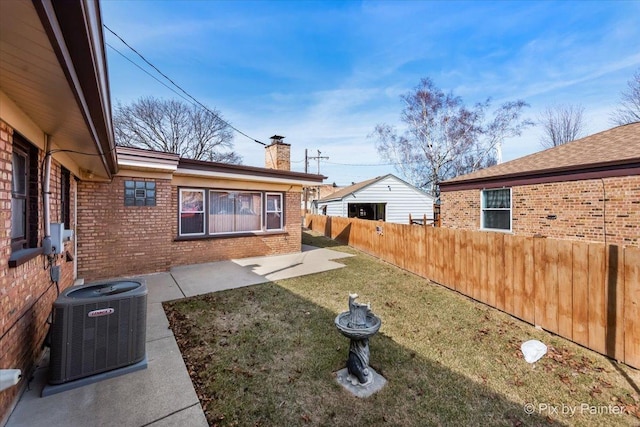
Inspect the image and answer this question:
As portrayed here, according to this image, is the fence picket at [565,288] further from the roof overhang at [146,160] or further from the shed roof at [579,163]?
the roof overhang at [146,160]

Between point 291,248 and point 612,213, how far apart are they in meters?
9.45

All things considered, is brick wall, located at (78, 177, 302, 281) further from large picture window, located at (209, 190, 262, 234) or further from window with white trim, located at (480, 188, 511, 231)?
window with white trim, located at (480, 188, 511, 231)

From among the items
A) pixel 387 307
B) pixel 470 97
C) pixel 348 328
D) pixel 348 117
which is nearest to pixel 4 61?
pixel 348 328

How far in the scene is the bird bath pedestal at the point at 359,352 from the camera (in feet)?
9.64

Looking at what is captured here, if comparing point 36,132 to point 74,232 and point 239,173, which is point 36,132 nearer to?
point 74,232

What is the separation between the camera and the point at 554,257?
14.4 ft

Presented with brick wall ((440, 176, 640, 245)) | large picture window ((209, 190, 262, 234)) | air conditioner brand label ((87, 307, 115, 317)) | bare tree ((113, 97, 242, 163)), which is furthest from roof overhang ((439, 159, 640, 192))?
bare tree ((113, 97, 242, 163))

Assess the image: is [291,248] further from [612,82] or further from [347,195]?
[612,82]

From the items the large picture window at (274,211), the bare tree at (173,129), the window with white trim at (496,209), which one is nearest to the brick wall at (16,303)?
the large picture window at (274,211)

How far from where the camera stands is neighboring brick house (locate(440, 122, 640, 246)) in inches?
272

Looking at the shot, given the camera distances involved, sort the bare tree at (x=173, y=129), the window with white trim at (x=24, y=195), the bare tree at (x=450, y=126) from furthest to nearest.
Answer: the bare tree at (x=450, y=126)
the bare tree at (x=173, y=129)
the window with white trim at (x=24, y=195)

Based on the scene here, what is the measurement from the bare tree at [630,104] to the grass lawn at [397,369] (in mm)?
23152

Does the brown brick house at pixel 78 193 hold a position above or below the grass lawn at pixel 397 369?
above

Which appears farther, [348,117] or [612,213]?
[348,117]
